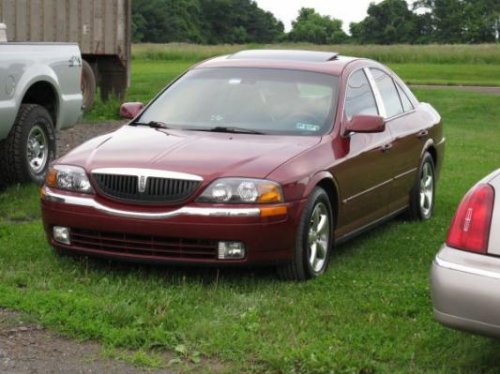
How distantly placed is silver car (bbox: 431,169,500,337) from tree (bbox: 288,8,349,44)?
11463 cm

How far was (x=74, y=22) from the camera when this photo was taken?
698 inches

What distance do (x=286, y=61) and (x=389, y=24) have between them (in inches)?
4019

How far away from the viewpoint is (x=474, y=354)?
516cm

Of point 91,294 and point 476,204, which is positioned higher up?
point 476,204

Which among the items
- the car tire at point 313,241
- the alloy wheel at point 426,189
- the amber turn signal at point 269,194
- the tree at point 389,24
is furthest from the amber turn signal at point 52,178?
the tree at point 389,24

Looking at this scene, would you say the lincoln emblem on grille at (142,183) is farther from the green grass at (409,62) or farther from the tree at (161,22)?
the tree at (161,22)

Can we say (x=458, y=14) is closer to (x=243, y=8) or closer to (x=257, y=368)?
(x=243, y=8)

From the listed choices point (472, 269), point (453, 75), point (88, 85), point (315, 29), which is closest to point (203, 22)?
point (315, 29)

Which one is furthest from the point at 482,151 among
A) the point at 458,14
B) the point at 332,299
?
the point at 458,14

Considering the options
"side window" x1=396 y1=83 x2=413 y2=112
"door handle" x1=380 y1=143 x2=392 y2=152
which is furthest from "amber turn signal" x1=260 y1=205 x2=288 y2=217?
"side window" x1=396 y1=83 x2=413 y2=112

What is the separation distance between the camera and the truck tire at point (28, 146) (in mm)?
9391

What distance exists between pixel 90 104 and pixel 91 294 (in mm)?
12343

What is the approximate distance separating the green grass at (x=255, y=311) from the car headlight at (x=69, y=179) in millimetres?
522

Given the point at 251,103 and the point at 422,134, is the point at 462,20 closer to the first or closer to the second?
the point at 422,134
